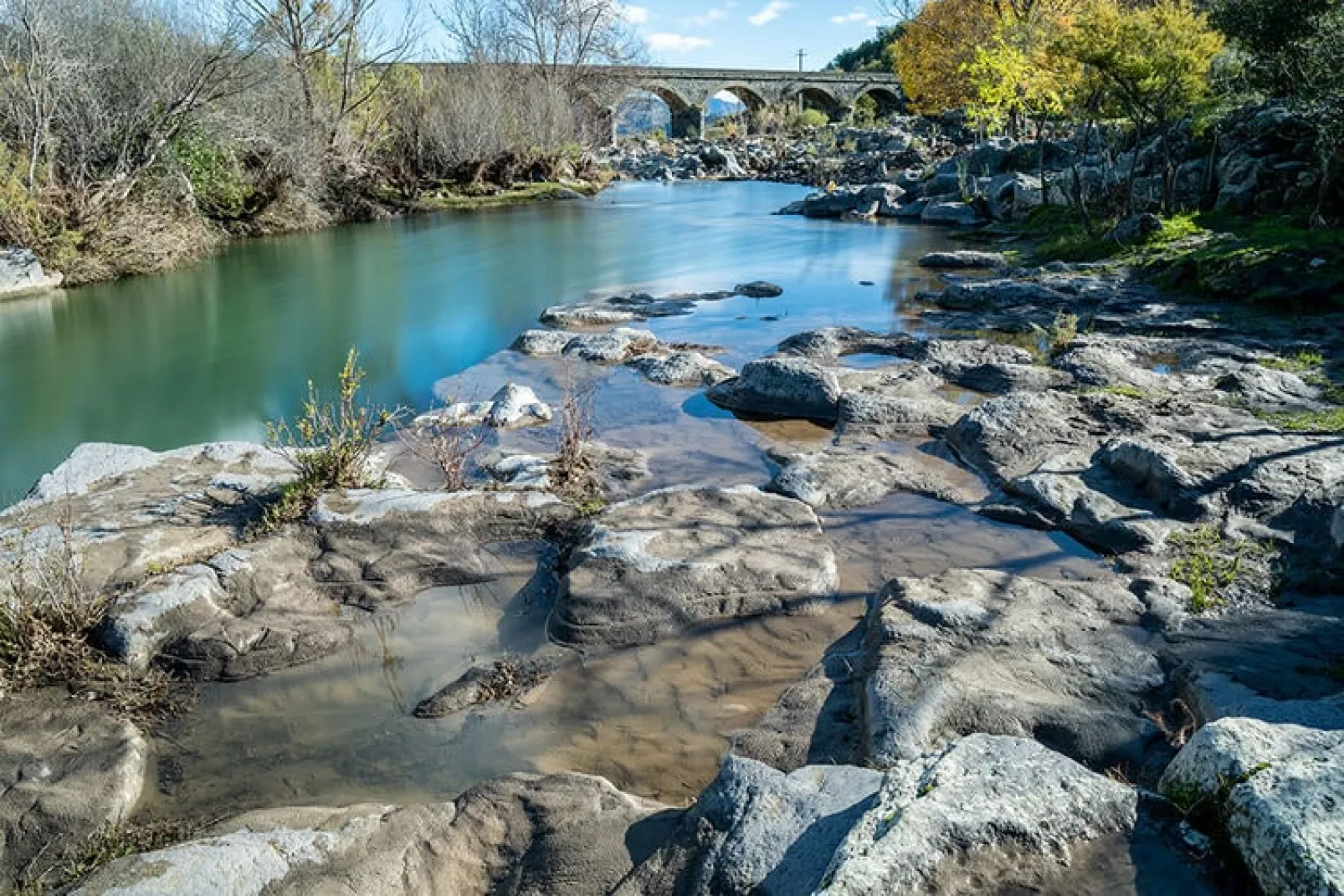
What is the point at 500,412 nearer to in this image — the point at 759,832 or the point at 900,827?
the point at 759,832

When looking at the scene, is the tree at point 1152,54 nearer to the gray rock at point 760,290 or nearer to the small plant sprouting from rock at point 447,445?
the gray rock at point 760,290

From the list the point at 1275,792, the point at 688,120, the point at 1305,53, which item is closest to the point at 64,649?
the point at 1275,792

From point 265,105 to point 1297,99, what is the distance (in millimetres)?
20326

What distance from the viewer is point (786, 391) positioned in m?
8.30

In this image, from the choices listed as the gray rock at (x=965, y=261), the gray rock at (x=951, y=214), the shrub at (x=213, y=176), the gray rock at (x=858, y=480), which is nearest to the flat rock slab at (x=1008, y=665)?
the gray rock at (x=858, y=480)

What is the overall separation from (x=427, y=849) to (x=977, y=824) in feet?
5.81

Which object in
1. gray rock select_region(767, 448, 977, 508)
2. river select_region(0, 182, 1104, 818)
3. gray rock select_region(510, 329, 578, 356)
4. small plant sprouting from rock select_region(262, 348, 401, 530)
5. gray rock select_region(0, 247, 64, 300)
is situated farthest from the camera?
gray rock select_region(0, 247, 64, 300)

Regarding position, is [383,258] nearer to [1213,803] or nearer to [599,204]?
[599,204]

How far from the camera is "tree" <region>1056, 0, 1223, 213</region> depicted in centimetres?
1409

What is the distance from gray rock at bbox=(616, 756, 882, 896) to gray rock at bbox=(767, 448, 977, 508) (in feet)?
11.4

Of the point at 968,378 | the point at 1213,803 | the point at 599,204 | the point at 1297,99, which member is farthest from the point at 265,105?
the point at 1213,803

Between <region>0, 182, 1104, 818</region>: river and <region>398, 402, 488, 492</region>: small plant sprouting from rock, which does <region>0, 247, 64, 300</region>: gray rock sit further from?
<region>398, 402, 488, 492</region>: small plant sprouting from rock

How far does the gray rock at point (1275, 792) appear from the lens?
190 centimetres

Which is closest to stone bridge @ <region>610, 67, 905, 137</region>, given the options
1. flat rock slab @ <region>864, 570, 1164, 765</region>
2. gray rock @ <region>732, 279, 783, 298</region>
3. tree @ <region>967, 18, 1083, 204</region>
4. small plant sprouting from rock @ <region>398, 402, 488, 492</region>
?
tree @ <region>967, 18, 1083, 204</region>
